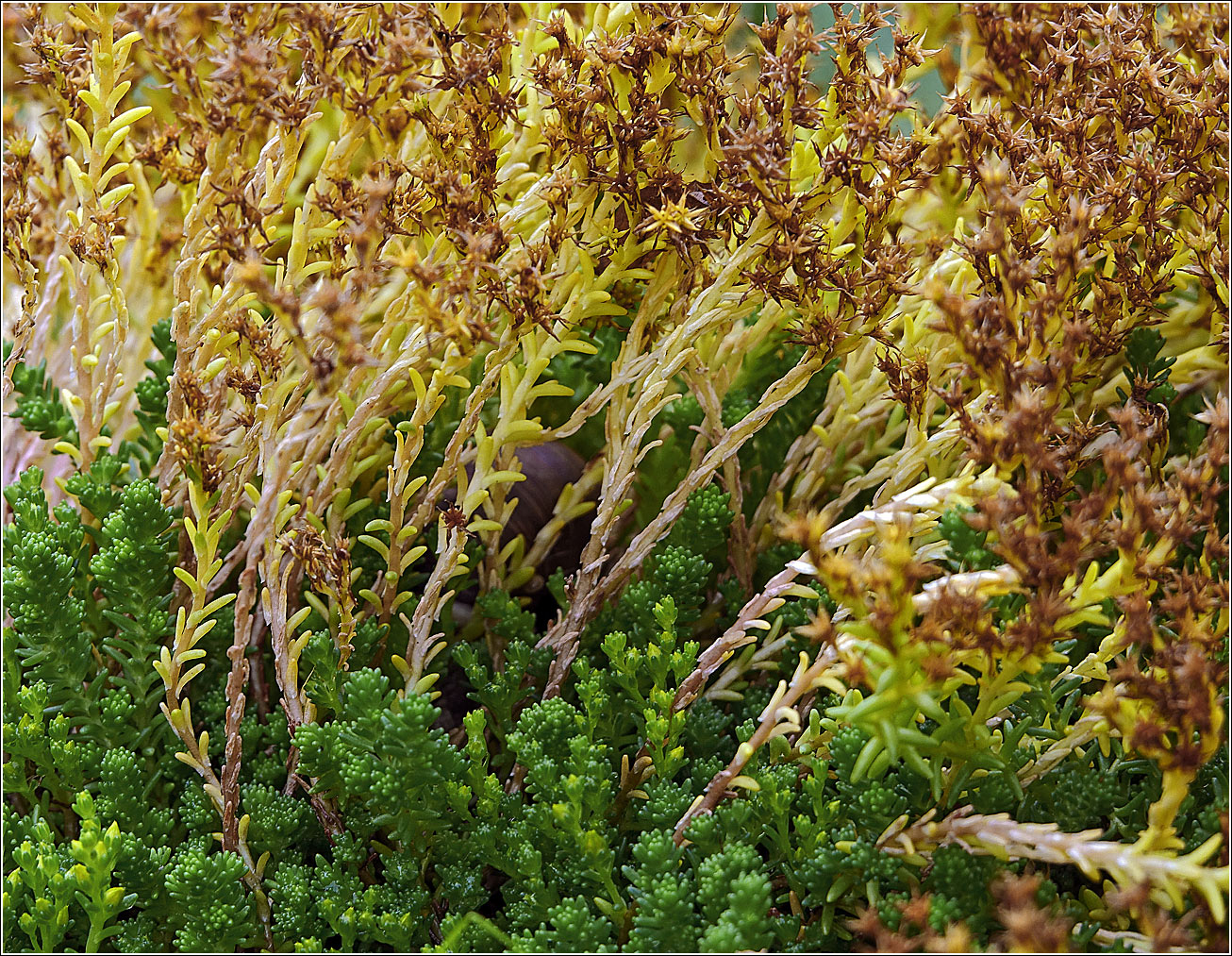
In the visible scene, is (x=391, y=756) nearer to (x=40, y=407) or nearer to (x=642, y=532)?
(x=642, y=532)

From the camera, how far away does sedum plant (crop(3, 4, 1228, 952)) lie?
95 centimetres

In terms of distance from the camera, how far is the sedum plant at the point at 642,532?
946 millimetres

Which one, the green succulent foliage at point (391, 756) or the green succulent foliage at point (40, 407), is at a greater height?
the green succulent foliage at point (40, 407)

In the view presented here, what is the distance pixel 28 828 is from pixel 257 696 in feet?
0.94

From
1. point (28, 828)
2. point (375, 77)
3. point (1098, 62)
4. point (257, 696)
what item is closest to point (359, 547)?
point (257, 696)

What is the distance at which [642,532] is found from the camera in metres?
1.24

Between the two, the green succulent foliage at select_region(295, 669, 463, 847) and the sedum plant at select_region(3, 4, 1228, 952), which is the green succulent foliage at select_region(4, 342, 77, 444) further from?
the green succulent foliage at select_region(295, 669, 463, 847)

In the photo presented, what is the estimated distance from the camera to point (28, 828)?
1200mm

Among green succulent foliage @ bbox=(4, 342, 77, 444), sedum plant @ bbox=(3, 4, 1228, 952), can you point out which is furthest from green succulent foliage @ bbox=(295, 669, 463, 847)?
green succulent foliage @ bbox=(4, 342, 77, 444)

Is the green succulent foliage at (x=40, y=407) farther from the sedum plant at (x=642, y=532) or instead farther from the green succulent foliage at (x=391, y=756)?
the green succulent foliage at (x=391, y=756)

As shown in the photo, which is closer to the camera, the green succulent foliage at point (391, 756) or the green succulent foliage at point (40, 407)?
the green succulent foliage at point (391, 756)

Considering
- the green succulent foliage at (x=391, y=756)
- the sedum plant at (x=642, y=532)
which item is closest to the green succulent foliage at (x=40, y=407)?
the sedum plant at (x=642, y=532)

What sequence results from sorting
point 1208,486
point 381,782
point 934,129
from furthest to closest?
1. point 934,129
2. point 381,782
3. point 1208,486

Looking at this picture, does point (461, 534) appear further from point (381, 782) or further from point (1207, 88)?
point (1207, 88)
